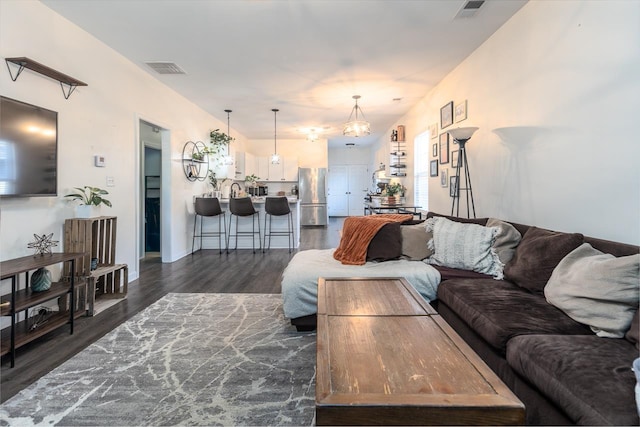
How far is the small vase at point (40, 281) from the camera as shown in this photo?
7.77 feet

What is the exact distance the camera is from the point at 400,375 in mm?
1075

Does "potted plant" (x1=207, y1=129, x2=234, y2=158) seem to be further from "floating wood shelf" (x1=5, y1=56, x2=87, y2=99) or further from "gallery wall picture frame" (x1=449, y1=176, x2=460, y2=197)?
"gallery wall picture frame" (x1=449, y1=176, x2=460, y2=197)

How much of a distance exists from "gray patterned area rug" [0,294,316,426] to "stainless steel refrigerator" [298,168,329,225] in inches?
268

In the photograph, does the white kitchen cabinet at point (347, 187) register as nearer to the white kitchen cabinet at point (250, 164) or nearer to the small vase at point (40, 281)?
the white kitchen cabinet at point (250, 164)

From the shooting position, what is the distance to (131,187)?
3.98 meters

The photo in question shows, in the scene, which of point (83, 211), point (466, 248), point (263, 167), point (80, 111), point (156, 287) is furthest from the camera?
point (263, 167)

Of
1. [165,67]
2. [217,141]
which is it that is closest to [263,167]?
[217,141]

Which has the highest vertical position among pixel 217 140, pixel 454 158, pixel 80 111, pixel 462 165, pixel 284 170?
pixel 217 140

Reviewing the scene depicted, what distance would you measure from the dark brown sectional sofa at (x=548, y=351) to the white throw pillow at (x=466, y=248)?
0.31 metres

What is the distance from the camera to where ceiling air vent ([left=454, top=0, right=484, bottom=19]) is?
2.72 metres

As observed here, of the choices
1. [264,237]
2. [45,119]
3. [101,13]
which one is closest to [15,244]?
[45,119]

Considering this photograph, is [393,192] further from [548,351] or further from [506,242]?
[548,351]

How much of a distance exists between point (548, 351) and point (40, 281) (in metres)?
3.22

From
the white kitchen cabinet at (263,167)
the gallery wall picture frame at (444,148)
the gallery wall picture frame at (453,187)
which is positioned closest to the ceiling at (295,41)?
the gallery wall picture frame at (444,148)
